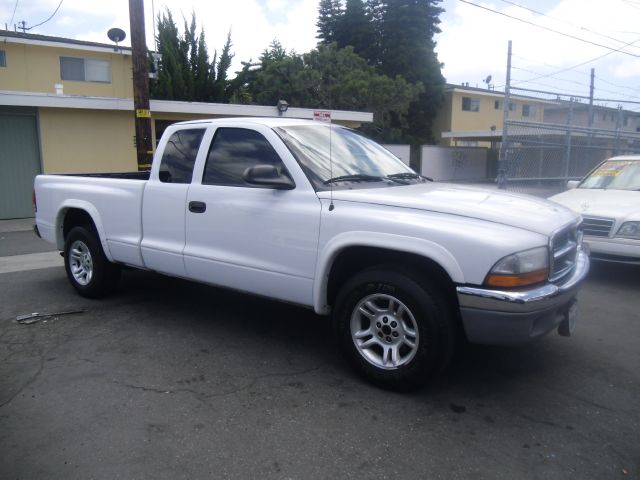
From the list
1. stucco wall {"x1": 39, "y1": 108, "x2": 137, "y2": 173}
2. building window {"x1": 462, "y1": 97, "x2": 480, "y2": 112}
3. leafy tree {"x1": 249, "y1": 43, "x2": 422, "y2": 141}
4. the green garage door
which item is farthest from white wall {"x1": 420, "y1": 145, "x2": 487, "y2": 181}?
the green garage door

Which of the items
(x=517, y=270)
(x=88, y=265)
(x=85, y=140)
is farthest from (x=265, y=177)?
(x=85, y=140)

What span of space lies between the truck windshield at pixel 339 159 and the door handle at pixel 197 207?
899 millimetres

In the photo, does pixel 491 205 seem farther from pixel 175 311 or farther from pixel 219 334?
pixel 175 311

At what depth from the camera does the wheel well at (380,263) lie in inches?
141

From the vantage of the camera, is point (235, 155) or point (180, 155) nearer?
point (235, 155)

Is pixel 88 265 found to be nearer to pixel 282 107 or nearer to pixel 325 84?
pixel 282 107

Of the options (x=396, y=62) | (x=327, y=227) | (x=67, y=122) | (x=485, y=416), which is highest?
(x=396, y=62)

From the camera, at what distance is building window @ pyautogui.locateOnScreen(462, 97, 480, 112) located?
1593 inches

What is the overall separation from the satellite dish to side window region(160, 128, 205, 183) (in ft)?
56.8

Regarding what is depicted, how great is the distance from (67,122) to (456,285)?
13.7 m

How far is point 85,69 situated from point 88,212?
17542 mm

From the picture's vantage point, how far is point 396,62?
3822 cm

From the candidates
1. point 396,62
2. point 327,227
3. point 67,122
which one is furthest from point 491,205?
point 396,62

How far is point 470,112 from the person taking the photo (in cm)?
4097
